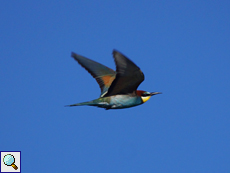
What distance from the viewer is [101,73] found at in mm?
11719

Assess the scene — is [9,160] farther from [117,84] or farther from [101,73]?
[117,84]

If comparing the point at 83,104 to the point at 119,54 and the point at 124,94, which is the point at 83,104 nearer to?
the point at 124,94

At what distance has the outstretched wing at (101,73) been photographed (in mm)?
11508

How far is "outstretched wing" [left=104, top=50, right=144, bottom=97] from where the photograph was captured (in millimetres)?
9492

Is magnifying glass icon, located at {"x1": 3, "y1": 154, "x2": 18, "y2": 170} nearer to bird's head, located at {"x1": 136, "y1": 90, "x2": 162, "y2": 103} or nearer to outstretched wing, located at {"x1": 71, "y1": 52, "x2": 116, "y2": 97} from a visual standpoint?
outstretched wing, located at {"x1": 71, "y1": 52, "x2": 116, "y2": 97}

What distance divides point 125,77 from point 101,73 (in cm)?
150

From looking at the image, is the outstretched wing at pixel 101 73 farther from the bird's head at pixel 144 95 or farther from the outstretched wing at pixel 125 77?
the bird's head at pixel 144 95

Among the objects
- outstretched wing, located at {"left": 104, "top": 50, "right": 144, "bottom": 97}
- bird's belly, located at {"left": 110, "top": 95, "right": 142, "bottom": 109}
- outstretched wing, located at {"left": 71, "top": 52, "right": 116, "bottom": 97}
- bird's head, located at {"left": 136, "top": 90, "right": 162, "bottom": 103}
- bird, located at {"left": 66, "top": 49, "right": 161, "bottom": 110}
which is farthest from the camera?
outstretched wing, located at {"left": 71, "top": 52, "right": 116, "bottom": 97}

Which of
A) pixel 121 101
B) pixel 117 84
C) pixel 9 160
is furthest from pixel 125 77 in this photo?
pixel 9 160

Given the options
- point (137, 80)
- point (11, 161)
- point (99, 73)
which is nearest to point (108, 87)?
point (99, 73)

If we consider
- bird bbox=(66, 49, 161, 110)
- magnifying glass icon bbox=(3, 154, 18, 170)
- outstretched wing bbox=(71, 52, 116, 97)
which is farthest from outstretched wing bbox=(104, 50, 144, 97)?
magnifying glass icon bbox=(3, 154, 18, 170)

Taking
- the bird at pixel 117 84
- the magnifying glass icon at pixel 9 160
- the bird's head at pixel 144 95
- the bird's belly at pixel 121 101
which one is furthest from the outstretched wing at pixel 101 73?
the magnifying glass icon at pixel 9 160

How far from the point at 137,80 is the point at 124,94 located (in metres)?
0.75

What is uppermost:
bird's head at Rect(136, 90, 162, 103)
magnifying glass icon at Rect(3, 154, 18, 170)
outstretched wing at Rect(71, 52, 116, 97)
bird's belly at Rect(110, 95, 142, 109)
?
outstretched wing at Rect(71, 52, 116, 97)
